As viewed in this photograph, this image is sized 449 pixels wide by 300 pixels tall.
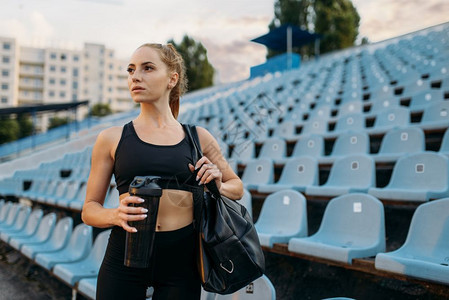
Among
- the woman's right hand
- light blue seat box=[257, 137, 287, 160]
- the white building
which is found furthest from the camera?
the white building

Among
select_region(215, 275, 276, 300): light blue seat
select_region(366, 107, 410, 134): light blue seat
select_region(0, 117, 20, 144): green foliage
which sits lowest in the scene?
select_region(215, 275, 276, 300): light blue seat

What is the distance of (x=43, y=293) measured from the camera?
280 centimetres

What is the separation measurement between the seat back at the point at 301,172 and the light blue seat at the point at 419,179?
0.66m

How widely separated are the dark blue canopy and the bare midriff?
1350 centimetres

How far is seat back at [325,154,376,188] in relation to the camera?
9.36ft

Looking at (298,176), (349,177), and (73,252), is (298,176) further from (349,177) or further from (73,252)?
(73,252)

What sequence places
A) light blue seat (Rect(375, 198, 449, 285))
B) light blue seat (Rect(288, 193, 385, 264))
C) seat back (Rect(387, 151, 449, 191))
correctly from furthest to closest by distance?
seat back (Rect(387, 151, 449, 191)), light blue seat (Rect(288, 193, 385, 264)), light blue seat (Rect(375, 198, 449, 285))

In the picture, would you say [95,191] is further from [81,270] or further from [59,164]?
[59,164]

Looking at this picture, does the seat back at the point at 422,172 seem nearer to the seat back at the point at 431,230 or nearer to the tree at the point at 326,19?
the seat back at the point at 431,230

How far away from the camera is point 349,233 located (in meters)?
2.14

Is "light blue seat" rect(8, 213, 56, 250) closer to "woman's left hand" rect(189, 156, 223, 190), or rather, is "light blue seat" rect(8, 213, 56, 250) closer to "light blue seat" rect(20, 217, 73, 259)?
"light blue seat" rect(20, 217, 73, 259)

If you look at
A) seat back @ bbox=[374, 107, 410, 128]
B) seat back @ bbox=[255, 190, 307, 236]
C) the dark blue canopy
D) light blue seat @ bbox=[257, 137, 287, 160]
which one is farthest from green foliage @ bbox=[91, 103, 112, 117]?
seat back @ bbox=[255, 190, 307, 236]

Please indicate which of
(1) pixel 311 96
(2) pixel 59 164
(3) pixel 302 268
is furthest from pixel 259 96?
(3) pixel 302 268

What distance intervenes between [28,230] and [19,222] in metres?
0.45
